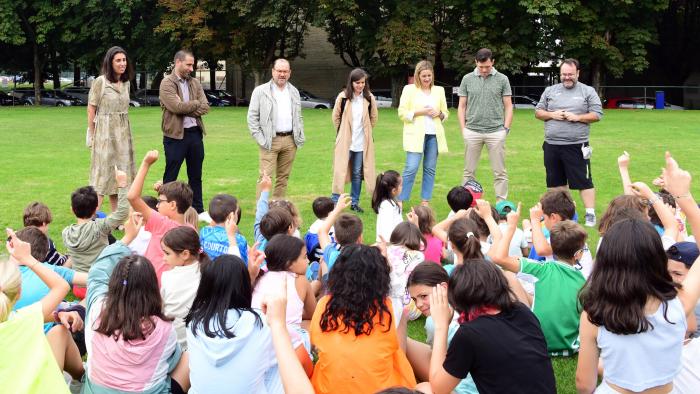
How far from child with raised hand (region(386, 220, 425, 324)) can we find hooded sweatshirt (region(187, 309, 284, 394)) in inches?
66.1

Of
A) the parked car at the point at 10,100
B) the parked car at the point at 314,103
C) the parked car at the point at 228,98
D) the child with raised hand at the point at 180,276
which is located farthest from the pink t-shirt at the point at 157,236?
the parked car at the point at 10,100

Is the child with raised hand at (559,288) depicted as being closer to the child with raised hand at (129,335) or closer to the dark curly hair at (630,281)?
the dark curly hair at (630,281)

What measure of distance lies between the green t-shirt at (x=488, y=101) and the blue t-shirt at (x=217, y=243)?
15.2 feet

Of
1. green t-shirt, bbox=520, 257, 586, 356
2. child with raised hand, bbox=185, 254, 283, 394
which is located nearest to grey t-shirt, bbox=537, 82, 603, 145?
green t-shirt, bbox=520, 257, 586, 356

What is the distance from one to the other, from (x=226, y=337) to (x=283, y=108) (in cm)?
588

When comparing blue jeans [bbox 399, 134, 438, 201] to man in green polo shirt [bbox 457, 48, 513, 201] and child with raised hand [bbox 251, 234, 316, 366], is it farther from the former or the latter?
child with raised hand [bbox 251, 234, 316, 366]

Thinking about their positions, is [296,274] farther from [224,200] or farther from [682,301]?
[682,301]

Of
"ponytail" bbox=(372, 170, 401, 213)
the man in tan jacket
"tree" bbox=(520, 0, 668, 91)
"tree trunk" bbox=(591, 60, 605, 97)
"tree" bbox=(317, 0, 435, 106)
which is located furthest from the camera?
"tree trunk" bbox=(591, 60, 605, 97)

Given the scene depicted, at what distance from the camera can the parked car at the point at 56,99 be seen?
4144cm

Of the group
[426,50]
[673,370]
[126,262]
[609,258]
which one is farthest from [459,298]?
[426,50]

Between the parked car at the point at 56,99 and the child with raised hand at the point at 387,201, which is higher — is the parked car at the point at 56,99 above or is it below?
above

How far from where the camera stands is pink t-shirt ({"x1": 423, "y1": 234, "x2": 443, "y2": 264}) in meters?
6.18

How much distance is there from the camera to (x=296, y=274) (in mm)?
4559

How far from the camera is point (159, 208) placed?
20.6ft
